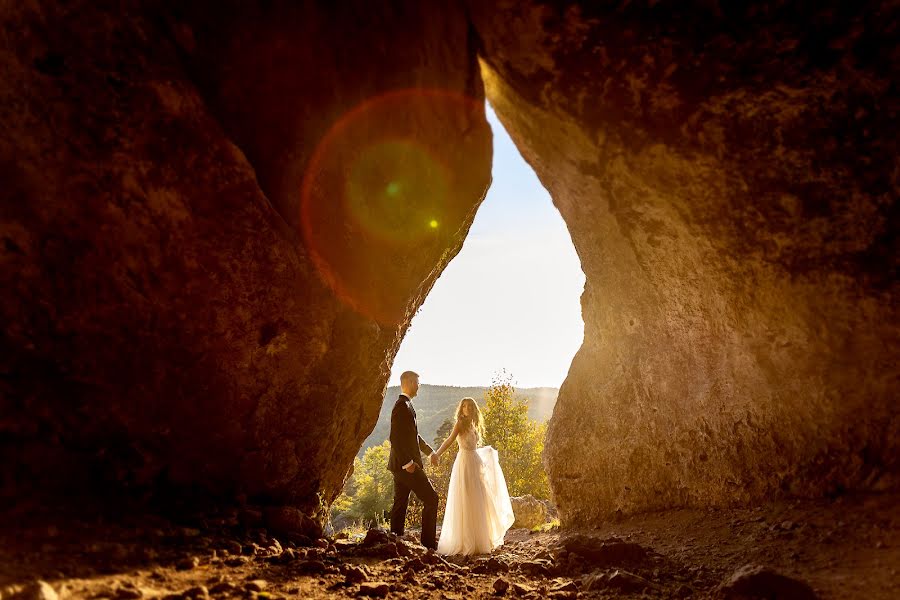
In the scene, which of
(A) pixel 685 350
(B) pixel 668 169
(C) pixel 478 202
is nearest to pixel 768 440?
(A) pixel 685 350

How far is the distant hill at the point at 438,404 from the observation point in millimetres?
87250

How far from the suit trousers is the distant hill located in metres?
72.4

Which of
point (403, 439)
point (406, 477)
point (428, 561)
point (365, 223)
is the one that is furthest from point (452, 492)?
point (365, 223)

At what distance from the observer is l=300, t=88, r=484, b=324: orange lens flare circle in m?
6.02

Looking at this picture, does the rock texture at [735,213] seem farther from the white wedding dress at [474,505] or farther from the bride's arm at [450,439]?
the bride's arm at [450,439]

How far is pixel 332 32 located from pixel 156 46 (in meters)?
2.15

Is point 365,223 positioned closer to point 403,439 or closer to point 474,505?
point 403,439

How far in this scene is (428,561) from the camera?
15.9 ft

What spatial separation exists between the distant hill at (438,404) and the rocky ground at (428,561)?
74.8 m

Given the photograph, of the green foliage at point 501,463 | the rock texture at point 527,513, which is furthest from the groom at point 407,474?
the green foliage at point 501,463

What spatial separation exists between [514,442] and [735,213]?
93.9 feet

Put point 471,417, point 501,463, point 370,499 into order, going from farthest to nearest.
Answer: point 370,499, point 501,463, point 471,417

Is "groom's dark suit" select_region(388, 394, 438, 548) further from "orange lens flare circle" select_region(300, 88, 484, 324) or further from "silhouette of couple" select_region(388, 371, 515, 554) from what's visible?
"orange lens flare circle" select_region(300, 88, 484, 324)

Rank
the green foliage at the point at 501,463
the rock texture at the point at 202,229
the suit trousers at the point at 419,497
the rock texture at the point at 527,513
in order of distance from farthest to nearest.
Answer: the green foliage at the point at 501,463 < the rock texture at the point at 527,513 < the suit trousers at the point at 419,497 < the rock texture at the point at 202,229
